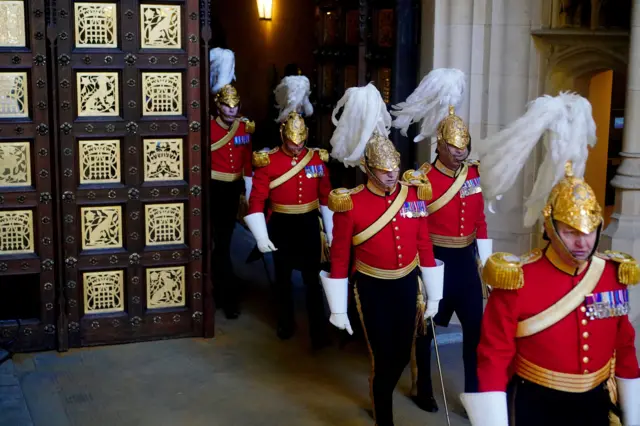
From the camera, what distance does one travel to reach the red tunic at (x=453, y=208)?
6184 millimetres

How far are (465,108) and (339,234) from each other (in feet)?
8.11

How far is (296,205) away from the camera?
24.7 feet

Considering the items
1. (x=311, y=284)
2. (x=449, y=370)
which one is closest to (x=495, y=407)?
→ (x=449, y=370)

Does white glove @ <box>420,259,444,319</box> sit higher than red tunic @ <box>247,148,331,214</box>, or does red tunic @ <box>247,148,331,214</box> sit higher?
red tunic @ <box>247,148,331,214</box>

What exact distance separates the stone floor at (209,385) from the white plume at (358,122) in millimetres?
1465

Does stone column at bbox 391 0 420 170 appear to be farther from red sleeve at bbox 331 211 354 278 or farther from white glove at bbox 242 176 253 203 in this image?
red sleeve at bbox 331 211 354 278

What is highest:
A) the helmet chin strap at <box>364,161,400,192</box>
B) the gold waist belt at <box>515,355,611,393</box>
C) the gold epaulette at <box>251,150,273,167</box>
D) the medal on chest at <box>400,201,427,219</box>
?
the helmet chin strap at <box>364,161,400,192</box>

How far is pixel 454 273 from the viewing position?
6195 mm

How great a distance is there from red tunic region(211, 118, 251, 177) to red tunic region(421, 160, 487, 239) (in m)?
2.50

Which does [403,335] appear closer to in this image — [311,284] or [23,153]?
[311,284]

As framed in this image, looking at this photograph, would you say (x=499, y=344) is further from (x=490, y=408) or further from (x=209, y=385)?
(x=209, y=385)

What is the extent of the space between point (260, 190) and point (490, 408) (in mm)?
A: 3783

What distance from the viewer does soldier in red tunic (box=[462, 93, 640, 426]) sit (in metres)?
3.97

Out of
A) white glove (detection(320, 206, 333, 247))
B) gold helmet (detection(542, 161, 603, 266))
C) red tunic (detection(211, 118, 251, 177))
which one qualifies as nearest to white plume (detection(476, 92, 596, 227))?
gold helmet (detection(542, 161, 603, 266))
